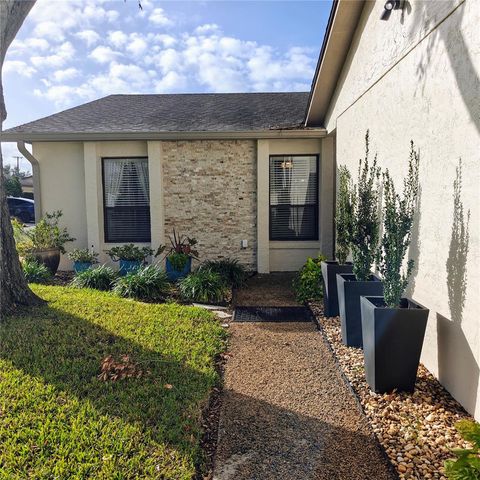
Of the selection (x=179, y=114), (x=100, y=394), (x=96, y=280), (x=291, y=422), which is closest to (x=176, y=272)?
(x=96, y=280)

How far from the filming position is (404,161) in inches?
177

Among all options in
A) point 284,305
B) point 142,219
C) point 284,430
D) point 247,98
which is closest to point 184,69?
point 247,98

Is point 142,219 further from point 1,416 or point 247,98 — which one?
point 1,416

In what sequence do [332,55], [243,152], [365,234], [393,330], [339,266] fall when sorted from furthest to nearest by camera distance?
1. [243,152]
2. [332,55]
3. [339,266]
4. [365,234]
5. [393,330]

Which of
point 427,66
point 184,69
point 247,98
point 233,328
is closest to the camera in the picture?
point 427,66

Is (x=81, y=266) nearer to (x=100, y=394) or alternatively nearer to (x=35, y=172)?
(x=35, y=172)

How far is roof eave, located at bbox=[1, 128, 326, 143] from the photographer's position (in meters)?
8.27

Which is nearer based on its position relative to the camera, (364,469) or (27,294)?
(364,469)

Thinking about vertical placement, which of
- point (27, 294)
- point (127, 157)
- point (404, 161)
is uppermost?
point (127, 157)

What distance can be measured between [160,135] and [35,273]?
13.3 ft

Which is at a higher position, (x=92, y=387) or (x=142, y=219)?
(x=142, y=219)

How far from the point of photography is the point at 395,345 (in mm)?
3381

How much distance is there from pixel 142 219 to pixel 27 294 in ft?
12.4

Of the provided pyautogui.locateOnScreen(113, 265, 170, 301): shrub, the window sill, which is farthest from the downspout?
the window sill
